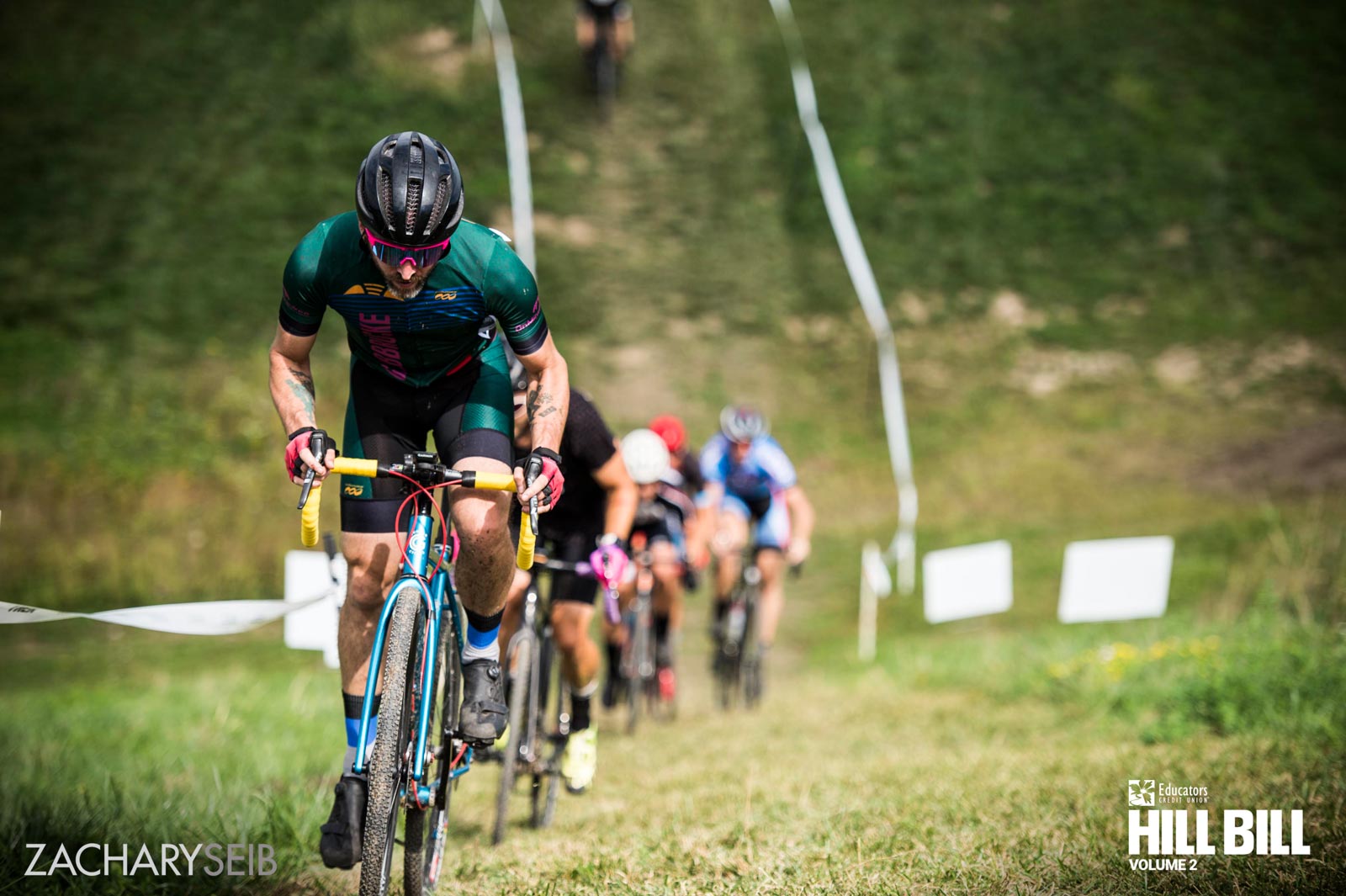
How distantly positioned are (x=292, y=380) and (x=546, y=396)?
2.91 ft

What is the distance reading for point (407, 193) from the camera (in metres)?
3.78

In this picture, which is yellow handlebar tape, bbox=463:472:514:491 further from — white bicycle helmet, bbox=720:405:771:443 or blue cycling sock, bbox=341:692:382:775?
white bicycle helmet, bbox=720:405:771:443

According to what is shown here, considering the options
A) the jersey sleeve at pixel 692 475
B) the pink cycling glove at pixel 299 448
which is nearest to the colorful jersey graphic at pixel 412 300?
the pink cycling glove at pixel 299 448

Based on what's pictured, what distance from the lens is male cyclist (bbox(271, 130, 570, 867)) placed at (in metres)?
3.83

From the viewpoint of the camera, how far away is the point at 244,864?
4.46 metres

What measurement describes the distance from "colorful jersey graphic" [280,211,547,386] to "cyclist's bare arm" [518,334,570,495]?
0.08 meters

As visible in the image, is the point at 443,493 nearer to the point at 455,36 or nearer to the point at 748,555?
the point at 748,555

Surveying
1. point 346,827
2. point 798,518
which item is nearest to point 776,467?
point 798,518

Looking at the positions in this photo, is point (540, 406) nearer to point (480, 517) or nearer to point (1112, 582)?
point (480, 517)

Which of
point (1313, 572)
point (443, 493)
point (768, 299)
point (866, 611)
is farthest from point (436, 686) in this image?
point (768, 299)

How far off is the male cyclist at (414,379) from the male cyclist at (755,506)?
5.73 m

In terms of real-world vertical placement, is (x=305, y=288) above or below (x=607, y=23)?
below

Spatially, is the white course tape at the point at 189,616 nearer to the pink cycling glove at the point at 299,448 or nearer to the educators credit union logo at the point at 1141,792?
the pink cycling glove at the point at 299,448

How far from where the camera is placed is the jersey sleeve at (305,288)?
401cm
